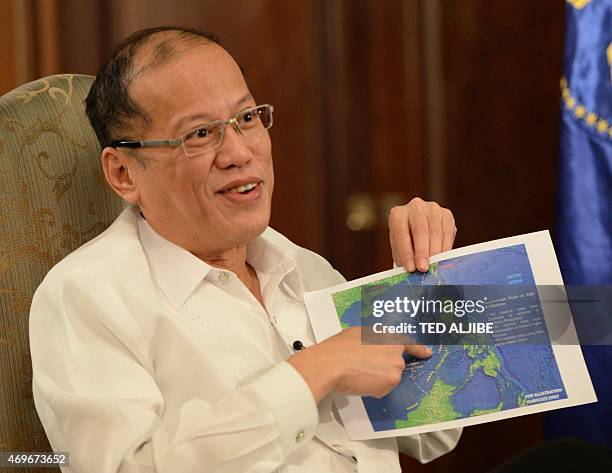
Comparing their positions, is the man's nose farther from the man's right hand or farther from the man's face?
the man's right hand

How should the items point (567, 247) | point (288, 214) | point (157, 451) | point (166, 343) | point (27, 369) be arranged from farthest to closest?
point (288, 214), point (567, 247), point (27, 369), point (166, 343), point (157, 451)

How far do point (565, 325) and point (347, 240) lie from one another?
1063mm

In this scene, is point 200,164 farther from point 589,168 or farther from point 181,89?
point 589,168

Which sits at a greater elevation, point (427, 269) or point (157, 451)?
point (427, 269)

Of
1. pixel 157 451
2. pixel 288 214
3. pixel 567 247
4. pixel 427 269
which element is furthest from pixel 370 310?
pixel 288 214

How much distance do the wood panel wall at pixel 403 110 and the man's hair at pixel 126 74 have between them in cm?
79

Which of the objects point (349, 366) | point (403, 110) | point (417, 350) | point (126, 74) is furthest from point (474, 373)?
point (403, 110)

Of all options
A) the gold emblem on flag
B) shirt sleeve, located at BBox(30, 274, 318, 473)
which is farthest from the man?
the gold emblem on flag

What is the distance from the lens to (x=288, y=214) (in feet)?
7.36

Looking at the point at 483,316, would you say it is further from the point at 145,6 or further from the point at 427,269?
the point at 145,6

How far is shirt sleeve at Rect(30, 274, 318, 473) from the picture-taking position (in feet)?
3.51

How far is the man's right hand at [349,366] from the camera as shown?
1.15 meters

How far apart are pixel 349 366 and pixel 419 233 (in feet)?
0.94

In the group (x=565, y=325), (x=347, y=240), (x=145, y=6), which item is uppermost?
(x=145, y=6)
